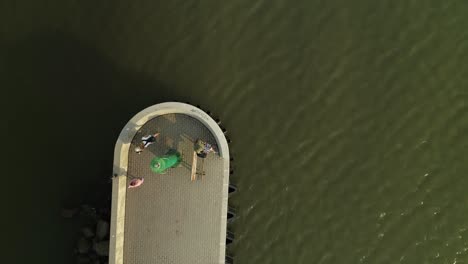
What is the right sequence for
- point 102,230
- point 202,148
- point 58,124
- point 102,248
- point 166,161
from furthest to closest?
1. point 58,124
2. point 102,230
3. point 102,248
4. point 202,148
5. point 166,161

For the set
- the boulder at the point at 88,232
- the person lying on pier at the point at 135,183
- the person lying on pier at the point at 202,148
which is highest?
the person lying on pier at the point at 202,148

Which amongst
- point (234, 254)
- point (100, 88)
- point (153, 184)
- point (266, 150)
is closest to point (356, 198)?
point (266, 150)

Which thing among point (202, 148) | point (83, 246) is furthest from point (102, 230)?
point (202, 148)

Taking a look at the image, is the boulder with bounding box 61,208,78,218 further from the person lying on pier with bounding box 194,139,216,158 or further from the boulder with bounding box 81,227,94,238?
the person lying on pier with bounding box 194,139,216,158

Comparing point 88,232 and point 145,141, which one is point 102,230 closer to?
point 88,232

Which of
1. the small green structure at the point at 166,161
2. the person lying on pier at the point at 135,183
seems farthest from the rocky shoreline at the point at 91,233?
the small green structure at the point at 166,161

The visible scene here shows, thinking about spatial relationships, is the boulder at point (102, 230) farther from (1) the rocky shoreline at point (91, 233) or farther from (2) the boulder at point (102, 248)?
(2) the boulder at point (102, 248)
